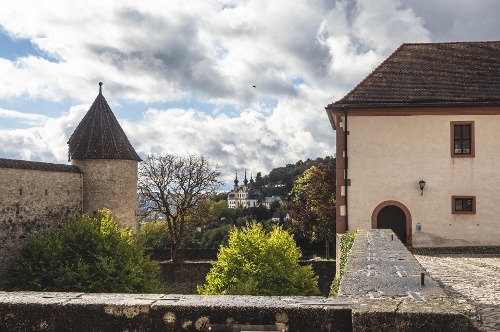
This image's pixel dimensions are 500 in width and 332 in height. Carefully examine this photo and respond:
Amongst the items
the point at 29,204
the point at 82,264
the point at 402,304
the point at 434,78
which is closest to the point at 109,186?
the point at 29,204

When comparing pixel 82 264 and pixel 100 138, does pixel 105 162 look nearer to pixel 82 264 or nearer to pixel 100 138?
pixel 100 138

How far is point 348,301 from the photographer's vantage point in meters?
3.83

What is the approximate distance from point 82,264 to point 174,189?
20372 mm

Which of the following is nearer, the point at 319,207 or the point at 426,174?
the point at 426,174

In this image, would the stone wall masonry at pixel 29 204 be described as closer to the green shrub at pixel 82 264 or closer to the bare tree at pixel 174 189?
the green shrub at pixel 82 264

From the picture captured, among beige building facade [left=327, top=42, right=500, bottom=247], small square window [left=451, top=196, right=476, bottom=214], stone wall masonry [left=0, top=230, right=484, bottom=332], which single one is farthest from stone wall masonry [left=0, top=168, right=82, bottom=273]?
stone wall masonry [left=0, top=230, right=484, bottom=332]

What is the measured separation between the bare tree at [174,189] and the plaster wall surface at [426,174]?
24285 millimetres

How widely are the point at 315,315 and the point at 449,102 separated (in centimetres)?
1747

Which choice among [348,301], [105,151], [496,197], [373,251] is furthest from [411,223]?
[105,151]

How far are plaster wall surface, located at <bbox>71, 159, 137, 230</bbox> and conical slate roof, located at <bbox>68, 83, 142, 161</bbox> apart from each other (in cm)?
38

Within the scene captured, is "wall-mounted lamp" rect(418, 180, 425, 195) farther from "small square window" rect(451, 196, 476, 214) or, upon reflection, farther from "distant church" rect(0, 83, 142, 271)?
"distant church" rect(0, 83, 142, 271)

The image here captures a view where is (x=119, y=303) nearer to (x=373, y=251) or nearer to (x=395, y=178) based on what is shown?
(x=373, y=251)

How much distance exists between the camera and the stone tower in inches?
1201

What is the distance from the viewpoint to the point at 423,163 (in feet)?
63.8
